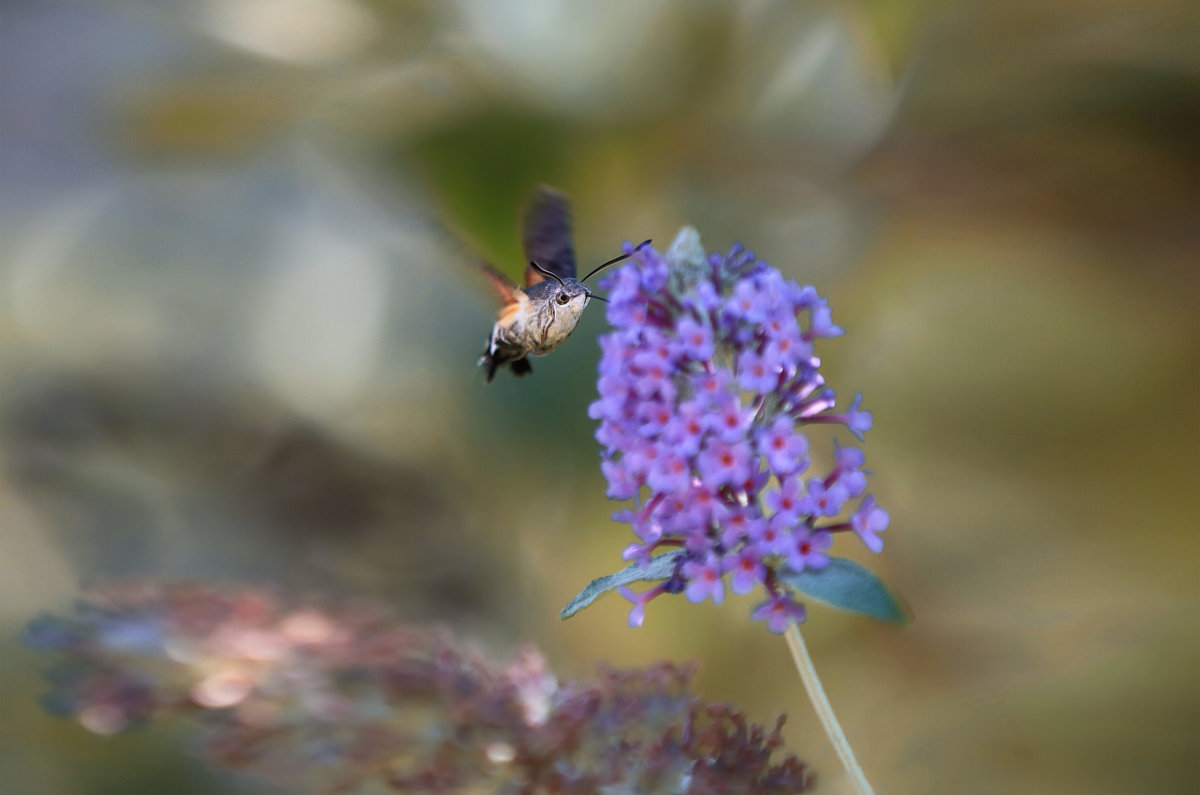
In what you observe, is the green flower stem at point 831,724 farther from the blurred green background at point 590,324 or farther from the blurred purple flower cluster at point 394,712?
the blurred green background at point 590,324

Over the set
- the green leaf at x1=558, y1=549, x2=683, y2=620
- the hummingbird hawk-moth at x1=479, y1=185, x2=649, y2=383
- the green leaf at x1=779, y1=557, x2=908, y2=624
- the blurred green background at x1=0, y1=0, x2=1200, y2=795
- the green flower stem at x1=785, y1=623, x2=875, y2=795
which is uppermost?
the blurred green background at x1=0, y1=0, x2=1200, y2=795

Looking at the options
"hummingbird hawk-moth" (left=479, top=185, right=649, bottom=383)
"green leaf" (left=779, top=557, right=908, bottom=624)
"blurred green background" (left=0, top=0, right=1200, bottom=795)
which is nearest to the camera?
"green leaf" (left=779, top=557, right=908, bottom=624)

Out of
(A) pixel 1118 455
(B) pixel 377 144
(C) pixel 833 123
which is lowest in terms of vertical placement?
(A) pixel 1118 455

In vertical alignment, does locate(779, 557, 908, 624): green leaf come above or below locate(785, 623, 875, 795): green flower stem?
above

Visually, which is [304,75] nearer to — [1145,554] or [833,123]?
[833,123]

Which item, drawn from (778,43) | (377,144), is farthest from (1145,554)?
(377,144)

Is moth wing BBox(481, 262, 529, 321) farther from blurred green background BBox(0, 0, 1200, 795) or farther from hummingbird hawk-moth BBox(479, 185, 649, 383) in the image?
blurred green background BBox(0, 0, 1200, 795)

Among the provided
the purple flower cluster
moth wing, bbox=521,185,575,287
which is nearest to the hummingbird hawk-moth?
moth wing, bbox=521,185,575,287

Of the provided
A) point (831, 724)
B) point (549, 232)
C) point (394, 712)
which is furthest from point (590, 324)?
point (831, 724)
